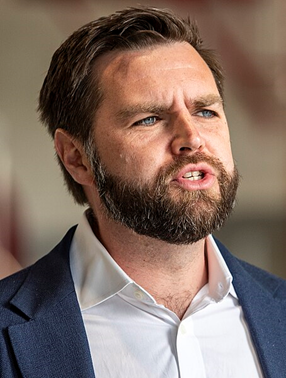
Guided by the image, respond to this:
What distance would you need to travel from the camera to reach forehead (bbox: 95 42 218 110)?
1504mm

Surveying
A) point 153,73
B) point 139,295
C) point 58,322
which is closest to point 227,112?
point 153,73

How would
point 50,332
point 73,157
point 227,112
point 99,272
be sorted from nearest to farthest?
1. point 50,332
2. point 99,272
3. point 73,157
4. point 227,112

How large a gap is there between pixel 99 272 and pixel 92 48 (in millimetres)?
442

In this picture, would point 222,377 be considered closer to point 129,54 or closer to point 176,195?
point 176,195

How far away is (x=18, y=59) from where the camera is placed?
86.3 inches

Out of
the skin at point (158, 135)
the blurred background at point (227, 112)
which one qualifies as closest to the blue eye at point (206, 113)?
the skin at point (158, 135)

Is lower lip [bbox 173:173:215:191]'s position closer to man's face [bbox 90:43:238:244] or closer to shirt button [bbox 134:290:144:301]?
man's face [bbox 90:43:238:244]

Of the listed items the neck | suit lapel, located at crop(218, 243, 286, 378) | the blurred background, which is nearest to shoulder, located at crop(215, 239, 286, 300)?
suit lapel, located at crop(218, 243, 286, 378)

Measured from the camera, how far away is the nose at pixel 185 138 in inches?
56.3

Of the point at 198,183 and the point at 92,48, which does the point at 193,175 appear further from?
the point at 92,48

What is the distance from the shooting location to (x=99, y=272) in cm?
153

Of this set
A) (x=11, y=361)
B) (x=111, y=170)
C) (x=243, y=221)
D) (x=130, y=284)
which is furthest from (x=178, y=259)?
(x=243, y=221)

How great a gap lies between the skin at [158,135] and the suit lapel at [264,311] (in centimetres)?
8

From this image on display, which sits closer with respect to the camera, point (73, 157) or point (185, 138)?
point (185, 138)
